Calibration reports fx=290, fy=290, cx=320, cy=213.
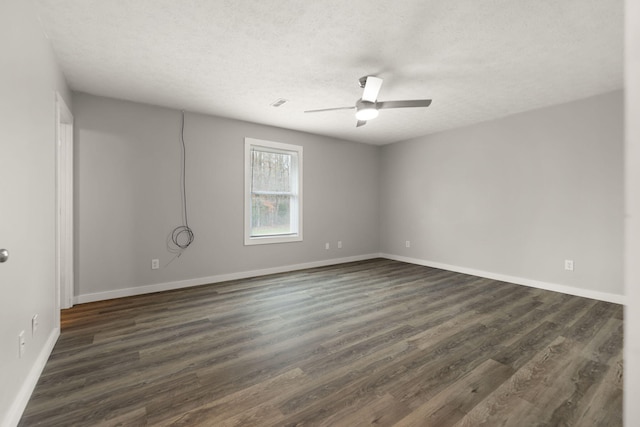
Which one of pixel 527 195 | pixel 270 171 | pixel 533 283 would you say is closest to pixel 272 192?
pixel 270 171

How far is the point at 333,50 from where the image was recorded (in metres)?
2.51

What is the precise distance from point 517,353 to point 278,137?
4.12 m

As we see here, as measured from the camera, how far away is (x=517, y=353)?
2215 mm

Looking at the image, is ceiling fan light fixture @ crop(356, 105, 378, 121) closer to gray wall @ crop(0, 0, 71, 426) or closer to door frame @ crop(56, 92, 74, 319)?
gray wall @ crop(0, 0, 71, 426)

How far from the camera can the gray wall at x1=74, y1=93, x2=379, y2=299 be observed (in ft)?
11.1

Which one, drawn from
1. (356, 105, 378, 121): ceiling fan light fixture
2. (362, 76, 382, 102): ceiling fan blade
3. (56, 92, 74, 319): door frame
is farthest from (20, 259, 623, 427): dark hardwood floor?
(362, 76, 382, 102): ceiling fan blade

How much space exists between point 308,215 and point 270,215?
0.72 metres

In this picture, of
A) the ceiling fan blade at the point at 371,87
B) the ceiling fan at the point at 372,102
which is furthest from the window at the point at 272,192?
the ceiling fan blade at the point at 371,87

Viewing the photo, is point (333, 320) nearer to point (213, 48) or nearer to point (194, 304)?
point (194, 304)

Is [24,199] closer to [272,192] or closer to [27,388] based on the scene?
[27,388]

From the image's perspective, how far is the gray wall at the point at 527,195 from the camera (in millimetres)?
3465

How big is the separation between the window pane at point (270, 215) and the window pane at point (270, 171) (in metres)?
0.17

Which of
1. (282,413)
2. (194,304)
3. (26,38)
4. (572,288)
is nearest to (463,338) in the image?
(282,413)

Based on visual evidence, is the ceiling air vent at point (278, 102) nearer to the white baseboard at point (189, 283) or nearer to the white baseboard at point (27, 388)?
the white baseboard at point (189, 283)
